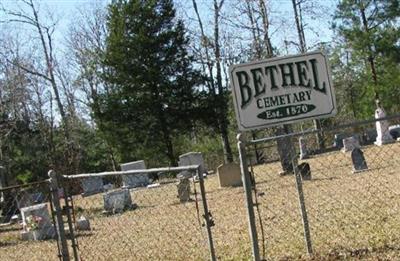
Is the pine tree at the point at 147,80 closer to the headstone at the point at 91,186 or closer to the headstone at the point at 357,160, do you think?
the headstone at the point at 91,186

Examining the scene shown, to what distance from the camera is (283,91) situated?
215 inches

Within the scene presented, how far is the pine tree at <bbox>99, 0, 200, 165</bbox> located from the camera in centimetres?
3681

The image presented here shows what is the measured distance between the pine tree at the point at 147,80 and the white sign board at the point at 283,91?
31.1 meters

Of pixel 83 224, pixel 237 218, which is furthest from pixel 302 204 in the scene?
pixel 83 224

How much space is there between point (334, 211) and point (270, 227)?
1.36 m

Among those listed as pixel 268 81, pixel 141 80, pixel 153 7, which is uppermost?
pixel 153 7

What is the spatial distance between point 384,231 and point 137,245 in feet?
14.0

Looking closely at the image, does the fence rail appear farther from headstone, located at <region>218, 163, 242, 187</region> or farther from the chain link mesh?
headstone, located at <region>218, 163, 242, 187</region>

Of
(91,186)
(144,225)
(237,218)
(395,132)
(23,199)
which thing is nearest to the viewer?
(237,218)

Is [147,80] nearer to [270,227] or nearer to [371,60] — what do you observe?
[371,60]

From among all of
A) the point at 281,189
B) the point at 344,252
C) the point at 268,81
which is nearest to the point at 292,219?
the point at 344,252

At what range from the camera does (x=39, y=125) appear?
144ft


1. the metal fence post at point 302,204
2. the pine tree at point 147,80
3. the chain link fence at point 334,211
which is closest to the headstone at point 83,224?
the chain link fence at point 334,211

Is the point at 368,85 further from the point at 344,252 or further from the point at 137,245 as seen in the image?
the point at 344,252
